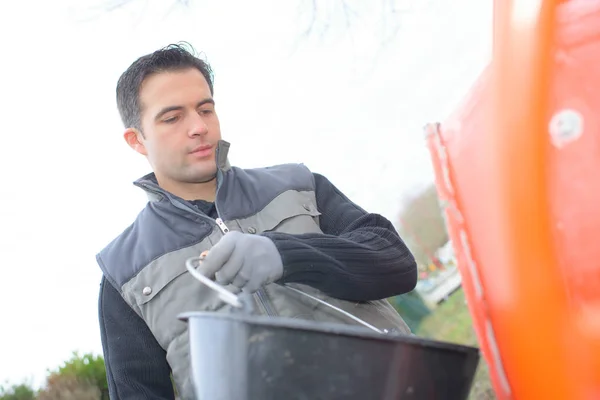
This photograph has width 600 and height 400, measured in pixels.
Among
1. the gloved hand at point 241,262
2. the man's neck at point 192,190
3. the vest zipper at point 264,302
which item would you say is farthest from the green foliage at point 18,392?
the gloved hand at point 241,262

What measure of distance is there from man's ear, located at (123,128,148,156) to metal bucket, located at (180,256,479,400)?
3.33 feet

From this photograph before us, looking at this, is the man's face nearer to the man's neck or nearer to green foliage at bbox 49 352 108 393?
the man's neck

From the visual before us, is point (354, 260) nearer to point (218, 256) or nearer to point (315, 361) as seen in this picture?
point (218, 256)

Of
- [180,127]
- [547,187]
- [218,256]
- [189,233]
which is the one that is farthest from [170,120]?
[547,187]

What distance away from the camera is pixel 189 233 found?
1.51 metres

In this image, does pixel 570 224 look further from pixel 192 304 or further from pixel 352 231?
pixel 192 304

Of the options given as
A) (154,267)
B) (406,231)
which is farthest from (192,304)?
(406,231)

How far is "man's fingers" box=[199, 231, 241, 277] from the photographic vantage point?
997 mm

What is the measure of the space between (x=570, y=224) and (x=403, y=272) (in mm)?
721

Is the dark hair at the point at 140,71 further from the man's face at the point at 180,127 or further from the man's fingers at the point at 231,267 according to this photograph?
the man's fingers at the point at 231,267

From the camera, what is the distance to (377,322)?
4.63 ft

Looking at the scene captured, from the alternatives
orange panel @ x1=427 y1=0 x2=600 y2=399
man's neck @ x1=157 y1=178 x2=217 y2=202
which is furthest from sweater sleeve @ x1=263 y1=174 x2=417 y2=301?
orange panel @ x1=427 y1=0 x2=600 y2=399

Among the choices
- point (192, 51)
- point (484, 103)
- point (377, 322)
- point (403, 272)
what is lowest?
point (377, 322)

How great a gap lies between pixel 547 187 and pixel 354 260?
0.65 metres
